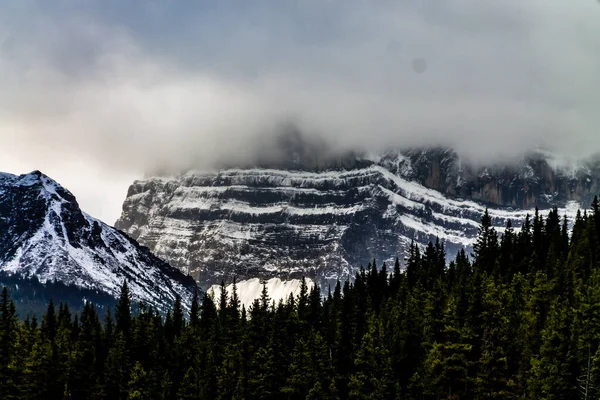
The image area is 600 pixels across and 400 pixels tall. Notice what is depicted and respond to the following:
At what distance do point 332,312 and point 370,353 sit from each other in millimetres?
43566

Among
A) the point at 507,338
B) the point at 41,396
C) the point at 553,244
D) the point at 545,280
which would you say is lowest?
the point at 41,396

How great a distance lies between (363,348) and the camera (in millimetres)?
137875

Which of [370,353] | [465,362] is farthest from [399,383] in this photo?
[465,362]

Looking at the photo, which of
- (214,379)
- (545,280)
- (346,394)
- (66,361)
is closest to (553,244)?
(545,280)

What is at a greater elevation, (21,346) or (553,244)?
(553,244)

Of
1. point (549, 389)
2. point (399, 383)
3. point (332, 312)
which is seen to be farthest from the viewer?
point (332, 312)

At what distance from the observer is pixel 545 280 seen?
151m

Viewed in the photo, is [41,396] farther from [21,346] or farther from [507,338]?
[507,338]

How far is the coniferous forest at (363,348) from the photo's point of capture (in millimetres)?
119188

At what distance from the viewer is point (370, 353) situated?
447ft

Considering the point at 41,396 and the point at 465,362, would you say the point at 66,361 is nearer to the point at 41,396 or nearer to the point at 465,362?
the point at 41,396

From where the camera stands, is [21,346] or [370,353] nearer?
[370,353]

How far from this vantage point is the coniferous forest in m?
119

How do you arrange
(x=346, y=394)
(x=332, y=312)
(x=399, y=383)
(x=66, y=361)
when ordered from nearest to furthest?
(x=399, y=383), (x=346, y=394), (x=66, y=361), (x=332, y=312)
